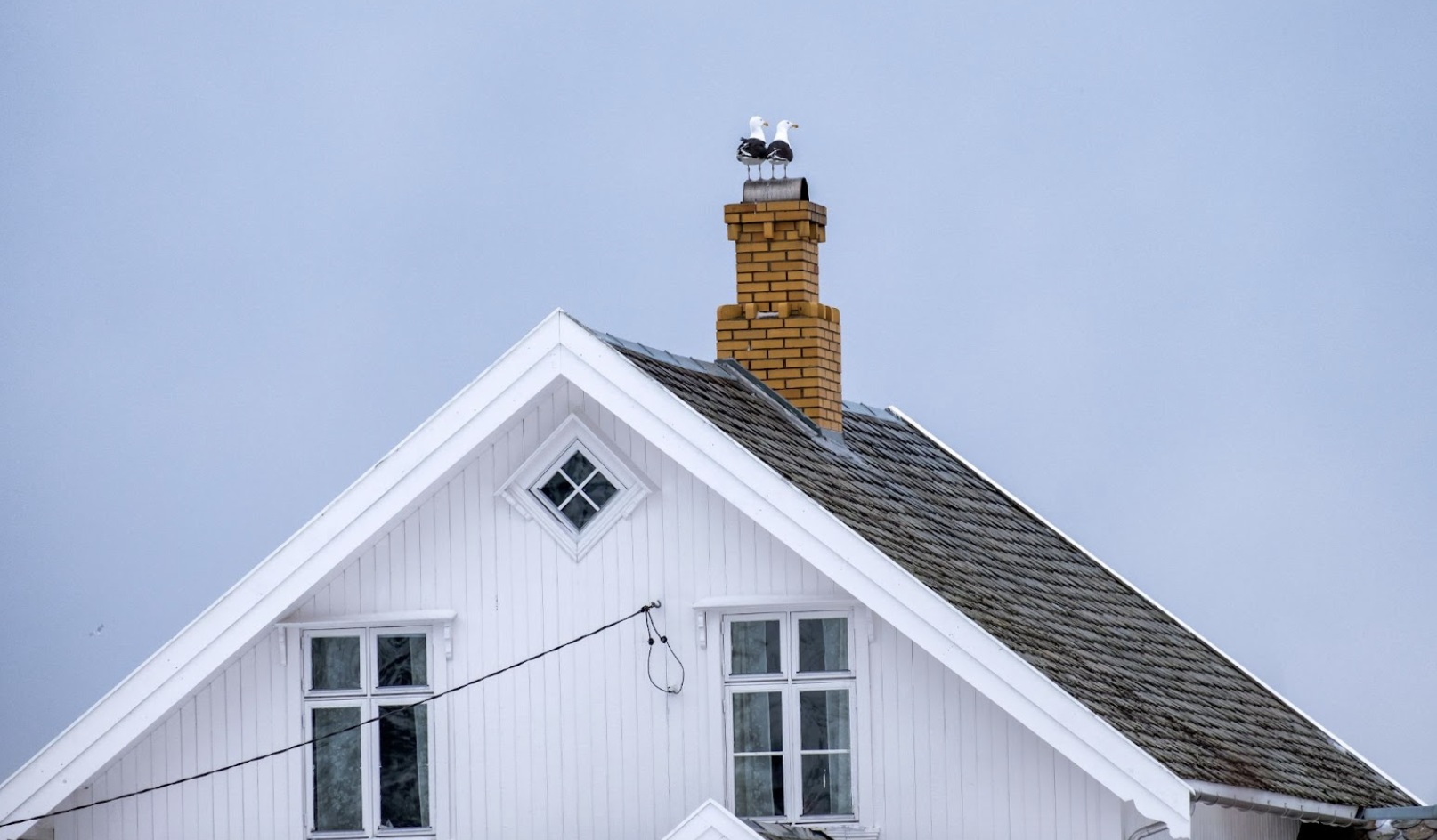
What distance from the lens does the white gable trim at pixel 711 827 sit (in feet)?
66.8

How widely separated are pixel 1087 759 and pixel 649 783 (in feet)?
11.9

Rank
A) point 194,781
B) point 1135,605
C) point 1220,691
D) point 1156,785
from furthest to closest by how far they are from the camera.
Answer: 1. point 1135,605
2. point 1220,691
3. point 194,781
4. point 1156,785

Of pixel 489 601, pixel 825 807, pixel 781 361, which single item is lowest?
pixel 825 807

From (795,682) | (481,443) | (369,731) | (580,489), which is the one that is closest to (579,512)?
(580,489)

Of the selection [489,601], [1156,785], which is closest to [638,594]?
A: [489,601]

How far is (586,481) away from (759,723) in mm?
2248

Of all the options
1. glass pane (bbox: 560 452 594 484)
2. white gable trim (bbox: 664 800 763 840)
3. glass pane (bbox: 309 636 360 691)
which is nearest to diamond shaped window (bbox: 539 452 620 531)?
glass pane (bbox: 560 452 594 484)

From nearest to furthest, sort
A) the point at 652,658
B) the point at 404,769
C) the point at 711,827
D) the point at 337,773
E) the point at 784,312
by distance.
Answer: the point at 711,827
the point at 652,658
the point at 404,769
the point at 337,773
the point at 784,312

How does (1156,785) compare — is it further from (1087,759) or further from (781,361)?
(781,361)

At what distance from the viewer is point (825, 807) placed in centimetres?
2197

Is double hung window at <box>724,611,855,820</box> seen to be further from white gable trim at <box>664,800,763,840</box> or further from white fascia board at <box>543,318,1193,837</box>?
white gable trim at <box>664,800,763,840</box>

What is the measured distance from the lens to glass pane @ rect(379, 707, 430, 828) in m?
22.7

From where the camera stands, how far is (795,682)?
72.6 ft

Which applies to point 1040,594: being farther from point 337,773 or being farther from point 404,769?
point 337,773
